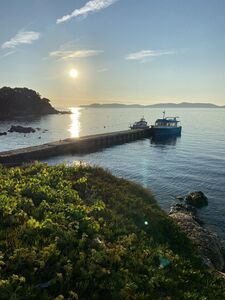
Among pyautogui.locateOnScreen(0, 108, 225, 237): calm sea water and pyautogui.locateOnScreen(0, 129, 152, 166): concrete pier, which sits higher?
pyautogui.locateOnScreen(0, 129, 152, 166): concrete pier

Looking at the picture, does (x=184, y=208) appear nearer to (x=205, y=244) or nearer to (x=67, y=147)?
(x=205, y=244)

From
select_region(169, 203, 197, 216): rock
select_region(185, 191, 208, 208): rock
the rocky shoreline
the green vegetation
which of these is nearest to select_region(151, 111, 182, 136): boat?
select_region(185, 191, 208, 208): rock

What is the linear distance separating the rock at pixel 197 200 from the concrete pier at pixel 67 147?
69.6ft

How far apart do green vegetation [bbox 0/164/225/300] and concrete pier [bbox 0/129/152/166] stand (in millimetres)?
25987

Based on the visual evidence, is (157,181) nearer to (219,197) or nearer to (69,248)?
(219,197)

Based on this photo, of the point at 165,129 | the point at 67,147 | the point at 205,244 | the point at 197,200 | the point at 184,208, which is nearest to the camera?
the point at 205,244

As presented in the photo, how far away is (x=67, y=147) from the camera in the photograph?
6400cm

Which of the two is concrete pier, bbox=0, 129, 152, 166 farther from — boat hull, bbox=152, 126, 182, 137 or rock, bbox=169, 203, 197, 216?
rock, bbox=169, 203, 197, 216

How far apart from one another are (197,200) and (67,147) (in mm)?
36144

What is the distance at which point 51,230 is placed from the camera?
11.9 metres

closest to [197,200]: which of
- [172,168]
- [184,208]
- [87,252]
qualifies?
[184,208]

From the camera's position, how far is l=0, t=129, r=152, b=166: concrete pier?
48.1 m

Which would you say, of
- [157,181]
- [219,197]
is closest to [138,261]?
[219,197]

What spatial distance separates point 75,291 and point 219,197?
97.5 ft
